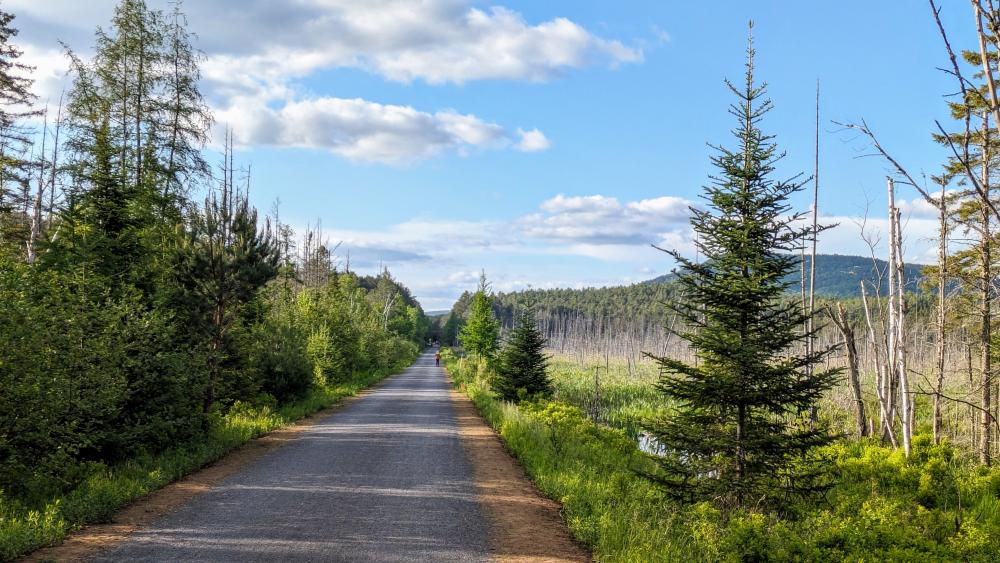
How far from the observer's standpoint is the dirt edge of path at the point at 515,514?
283 inches

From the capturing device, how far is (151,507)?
859 cm

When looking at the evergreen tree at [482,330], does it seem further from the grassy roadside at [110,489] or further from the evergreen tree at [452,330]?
the evergreen tree at [452,330]

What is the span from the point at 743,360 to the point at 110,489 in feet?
29.9

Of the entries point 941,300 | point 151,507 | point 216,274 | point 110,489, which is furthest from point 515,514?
point 941,300

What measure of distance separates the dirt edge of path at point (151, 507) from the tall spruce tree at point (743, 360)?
23.5ft

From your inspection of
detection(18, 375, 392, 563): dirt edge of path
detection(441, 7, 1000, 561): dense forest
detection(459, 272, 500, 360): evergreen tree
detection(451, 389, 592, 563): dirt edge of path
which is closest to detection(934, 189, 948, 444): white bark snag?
detection(441, 7, 1000, 561): dense forest

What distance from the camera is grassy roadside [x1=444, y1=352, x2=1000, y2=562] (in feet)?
21.0

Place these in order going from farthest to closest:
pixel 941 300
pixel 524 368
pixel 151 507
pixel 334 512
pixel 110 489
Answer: pixel 524 368, pixel 941 300, pixel 110 489, pixel 151 507, pixel 334 512

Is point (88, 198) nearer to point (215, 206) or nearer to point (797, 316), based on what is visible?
point (215, 206)

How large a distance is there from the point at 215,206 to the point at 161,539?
9.52 m

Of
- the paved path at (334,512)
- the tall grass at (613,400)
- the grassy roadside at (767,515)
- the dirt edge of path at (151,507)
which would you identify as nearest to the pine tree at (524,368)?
the tall grass at (613,400)

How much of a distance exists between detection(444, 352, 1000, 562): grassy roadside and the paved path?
1565 millimetres

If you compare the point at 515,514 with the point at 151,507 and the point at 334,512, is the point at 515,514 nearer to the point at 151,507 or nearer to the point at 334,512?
the point at 334,512

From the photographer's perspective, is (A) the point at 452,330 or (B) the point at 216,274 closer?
(B) the point at 216,274
